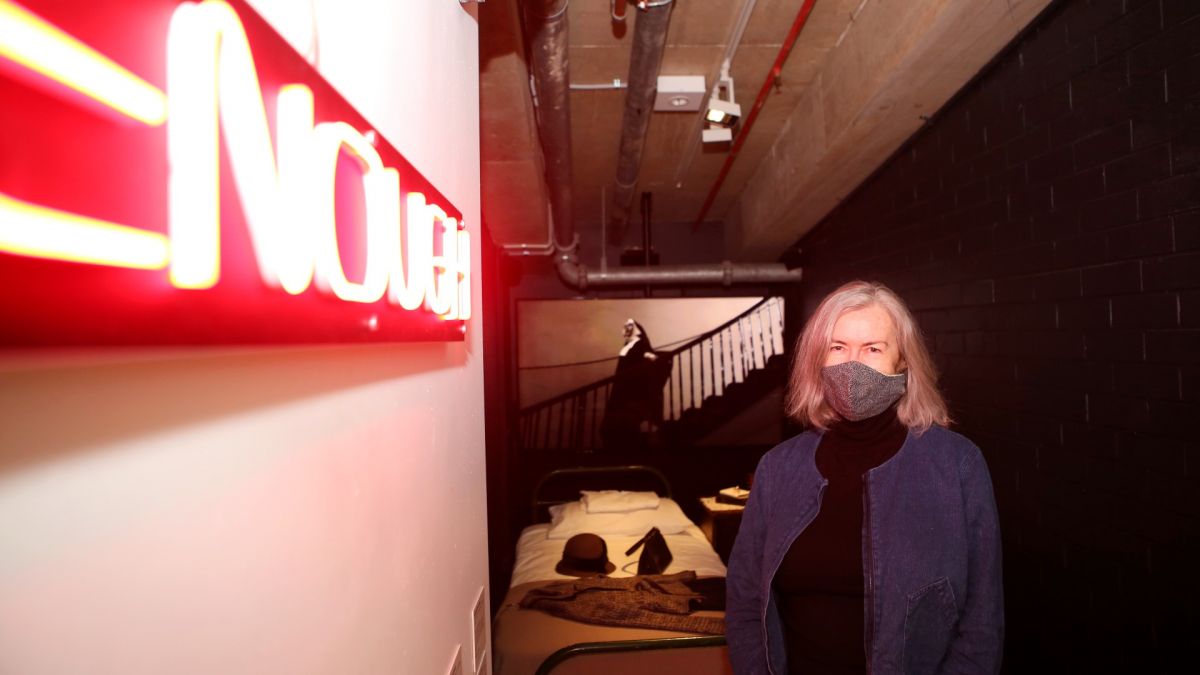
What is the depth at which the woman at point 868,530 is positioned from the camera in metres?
1.46

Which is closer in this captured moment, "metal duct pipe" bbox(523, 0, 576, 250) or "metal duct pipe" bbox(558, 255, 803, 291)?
"metal duct pipe" bbox(523, 0, 576, 250)

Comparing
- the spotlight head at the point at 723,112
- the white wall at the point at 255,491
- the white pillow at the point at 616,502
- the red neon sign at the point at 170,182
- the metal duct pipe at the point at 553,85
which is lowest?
the white pillow at the point at 616,502

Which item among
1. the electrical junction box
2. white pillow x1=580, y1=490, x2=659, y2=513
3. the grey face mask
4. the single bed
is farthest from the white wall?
white pillow x1=580, y1=490, x2=659, y2=513

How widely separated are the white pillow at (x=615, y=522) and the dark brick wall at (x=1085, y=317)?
6.13 ft

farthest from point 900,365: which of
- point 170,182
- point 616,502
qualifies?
point 616,502

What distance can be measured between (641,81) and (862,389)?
6.94ft

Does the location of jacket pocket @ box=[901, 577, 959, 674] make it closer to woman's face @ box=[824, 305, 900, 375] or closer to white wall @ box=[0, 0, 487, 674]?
woman's face @ box=[824, 305, 900, 375]

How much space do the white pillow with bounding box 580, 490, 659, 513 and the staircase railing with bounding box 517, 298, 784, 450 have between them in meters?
1.92

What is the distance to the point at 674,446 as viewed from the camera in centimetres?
650

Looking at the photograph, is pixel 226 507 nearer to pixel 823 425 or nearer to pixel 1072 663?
pixel 823 425

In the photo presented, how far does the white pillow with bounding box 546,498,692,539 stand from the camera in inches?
159

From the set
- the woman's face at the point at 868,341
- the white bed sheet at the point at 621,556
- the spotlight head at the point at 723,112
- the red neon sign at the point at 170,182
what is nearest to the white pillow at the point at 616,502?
the white bed sheet at the point at 621,556

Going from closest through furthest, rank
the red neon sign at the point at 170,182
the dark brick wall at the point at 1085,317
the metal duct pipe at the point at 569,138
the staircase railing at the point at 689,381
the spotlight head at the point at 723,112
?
the red neon sign at the point at 170,182 < the dark brick wall at the point at 1085,317 < the metal duct pipe at the point at 569,138 < the spotlight head at the point at 723,112 < the staircase railing at the point at 689,381

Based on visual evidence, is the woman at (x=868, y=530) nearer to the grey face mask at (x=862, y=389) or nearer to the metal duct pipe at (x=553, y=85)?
the grey face mask at (x=862, y=389)
